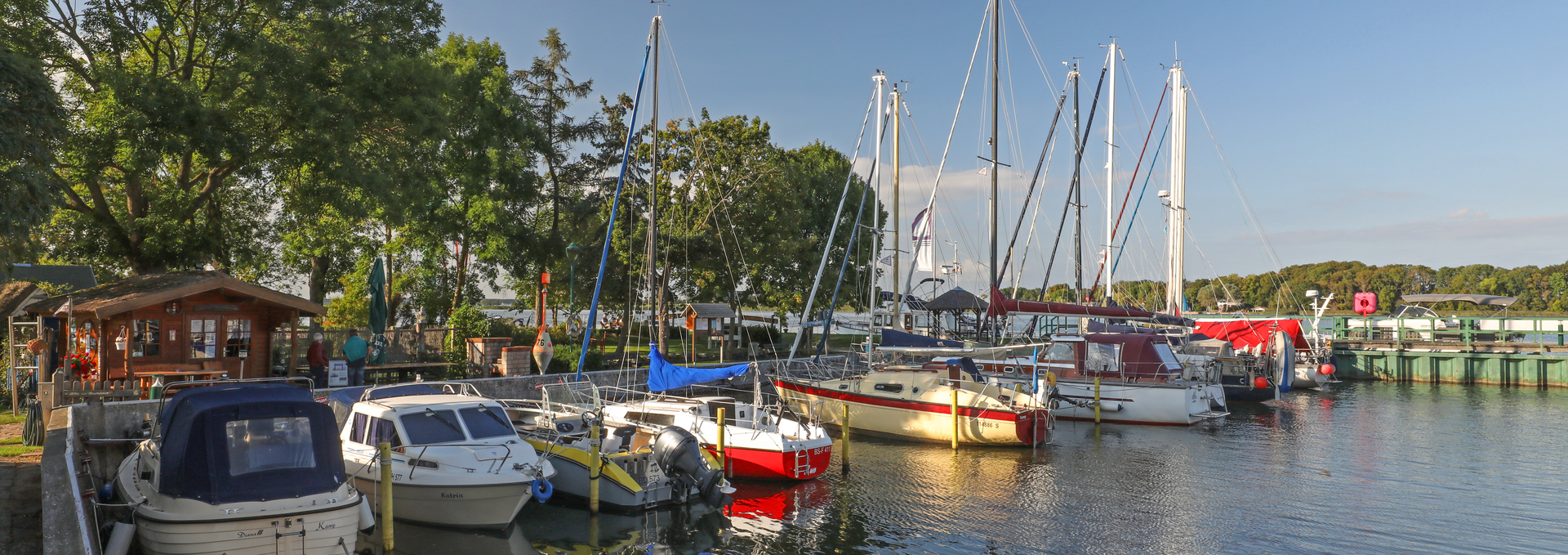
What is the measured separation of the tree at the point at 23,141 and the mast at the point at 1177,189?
1552 inches

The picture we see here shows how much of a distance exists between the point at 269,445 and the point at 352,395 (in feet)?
22.0

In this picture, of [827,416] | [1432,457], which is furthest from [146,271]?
[1432,457]

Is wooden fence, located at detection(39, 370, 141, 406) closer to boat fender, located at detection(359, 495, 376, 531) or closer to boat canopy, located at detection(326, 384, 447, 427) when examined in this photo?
boat canopy, located at detection(326, 384, 447, 427)

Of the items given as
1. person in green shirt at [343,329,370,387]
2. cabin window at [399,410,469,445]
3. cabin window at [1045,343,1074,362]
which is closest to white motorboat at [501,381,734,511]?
cabin window at [399,410,469,445]

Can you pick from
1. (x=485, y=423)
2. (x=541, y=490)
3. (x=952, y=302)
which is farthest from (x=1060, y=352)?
(x=485, y=423)

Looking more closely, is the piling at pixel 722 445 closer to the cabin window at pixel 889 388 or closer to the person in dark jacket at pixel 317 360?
the cabin window at pixel 889 388

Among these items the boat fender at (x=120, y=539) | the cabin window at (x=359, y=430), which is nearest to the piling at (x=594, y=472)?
the cabin window at (x=359, y=430)

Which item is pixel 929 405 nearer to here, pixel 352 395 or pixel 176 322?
pixel 352 395

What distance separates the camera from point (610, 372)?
76.4 feet

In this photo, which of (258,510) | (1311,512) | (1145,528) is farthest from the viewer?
(1311,512)

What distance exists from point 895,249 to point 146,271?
21710mm

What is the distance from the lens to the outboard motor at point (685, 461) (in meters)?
13.9

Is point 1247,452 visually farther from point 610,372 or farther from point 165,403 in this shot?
point 165,403

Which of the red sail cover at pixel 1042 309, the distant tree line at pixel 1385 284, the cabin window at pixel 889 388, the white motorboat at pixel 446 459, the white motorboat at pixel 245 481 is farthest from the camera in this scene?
the distant tree line at pixel 1385 284
